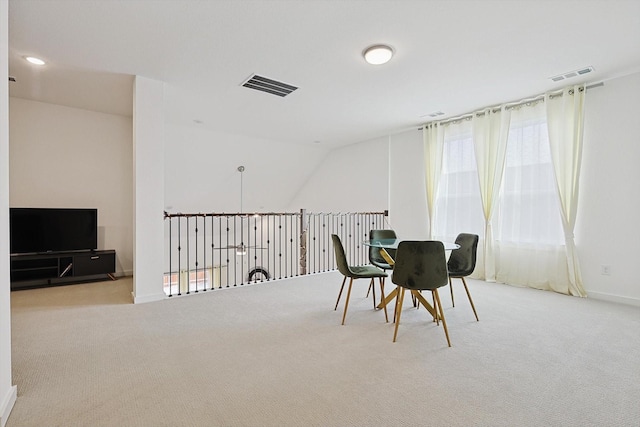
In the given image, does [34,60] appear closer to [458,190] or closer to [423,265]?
[423,265]

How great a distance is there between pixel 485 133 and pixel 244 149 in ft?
16.1

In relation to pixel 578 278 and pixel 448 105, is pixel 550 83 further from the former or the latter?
pixel 578 278

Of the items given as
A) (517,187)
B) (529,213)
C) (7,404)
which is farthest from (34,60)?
(529,213)

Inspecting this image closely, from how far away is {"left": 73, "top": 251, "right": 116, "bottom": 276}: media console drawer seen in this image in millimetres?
4797

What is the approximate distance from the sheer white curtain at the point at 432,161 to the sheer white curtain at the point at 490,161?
737 mm

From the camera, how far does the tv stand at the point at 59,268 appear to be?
175 inches

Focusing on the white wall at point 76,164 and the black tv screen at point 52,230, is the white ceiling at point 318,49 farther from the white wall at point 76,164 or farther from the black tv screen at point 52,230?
the black tv screen at point 52,230

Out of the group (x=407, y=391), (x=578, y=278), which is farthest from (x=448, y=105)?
(x=407, y=391)

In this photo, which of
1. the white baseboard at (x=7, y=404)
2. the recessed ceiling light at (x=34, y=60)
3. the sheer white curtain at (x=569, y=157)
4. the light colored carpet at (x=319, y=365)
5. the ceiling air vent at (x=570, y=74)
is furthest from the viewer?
the sheer white curtain at (x=569, y=157)

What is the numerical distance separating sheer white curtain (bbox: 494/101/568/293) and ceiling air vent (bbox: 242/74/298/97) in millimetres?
3417

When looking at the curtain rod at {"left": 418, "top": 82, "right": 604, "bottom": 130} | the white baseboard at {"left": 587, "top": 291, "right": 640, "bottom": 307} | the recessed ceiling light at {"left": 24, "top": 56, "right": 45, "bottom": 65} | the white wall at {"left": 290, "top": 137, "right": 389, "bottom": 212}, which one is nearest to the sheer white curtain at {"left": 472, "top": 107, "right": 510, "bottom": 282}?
the curtain rod at {"left": 418, "top": 82, "right": 604, "bottom": 130}

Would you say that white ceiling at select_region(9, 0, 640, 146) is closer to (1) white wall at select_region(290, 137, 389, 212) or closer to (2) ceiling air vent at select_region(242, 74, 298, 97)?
(2) ceiling air vent at select_region(242, 74, 298, 97)

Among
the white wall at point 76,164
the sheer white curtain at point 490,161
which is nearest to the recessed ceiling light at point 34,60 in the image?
the white wall at point 76,164

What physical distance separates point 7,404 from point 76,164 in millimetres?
4601
